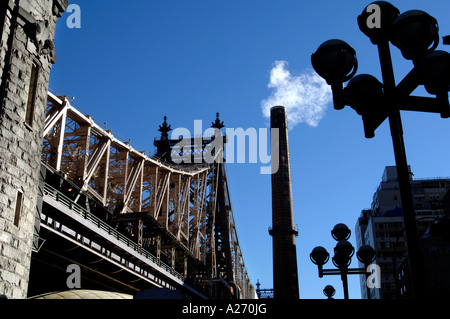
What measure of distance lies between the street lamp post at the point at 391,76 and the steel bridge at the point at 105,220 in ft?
65.2

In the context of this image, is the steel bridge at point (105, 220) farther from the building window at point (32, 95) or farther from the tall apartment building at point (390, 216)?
the tall apartment building at point (390, 216)

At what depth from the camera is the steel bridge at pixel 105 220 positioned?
123 feet

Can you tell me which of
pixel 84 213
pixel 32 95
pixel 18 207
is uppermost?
pixel 84 213

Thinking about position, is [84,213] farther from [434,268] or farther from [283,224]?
[434,268]

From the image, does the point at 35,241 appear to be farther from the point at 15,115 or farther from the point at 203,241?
the point at 203,241

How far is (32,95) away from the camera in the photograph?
2009cm

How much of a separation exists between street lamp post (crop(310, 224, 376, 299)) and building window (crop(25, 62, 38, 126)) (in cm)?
1106

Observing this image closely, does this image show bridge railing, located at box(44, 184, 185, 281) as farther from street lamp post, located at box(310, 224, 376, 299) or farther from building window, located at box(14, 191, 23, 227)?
street lamp post, located at box(310, 224, 376, 299)

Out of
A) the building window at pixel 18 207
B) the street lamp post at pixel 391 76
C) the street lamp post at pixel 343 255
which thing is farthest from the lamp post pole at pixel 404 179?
the building window at pixel 18 207

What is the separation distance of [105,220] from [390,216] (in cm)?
8937

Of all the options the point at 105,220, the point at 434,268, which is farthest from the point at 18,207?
the point at 434,268
